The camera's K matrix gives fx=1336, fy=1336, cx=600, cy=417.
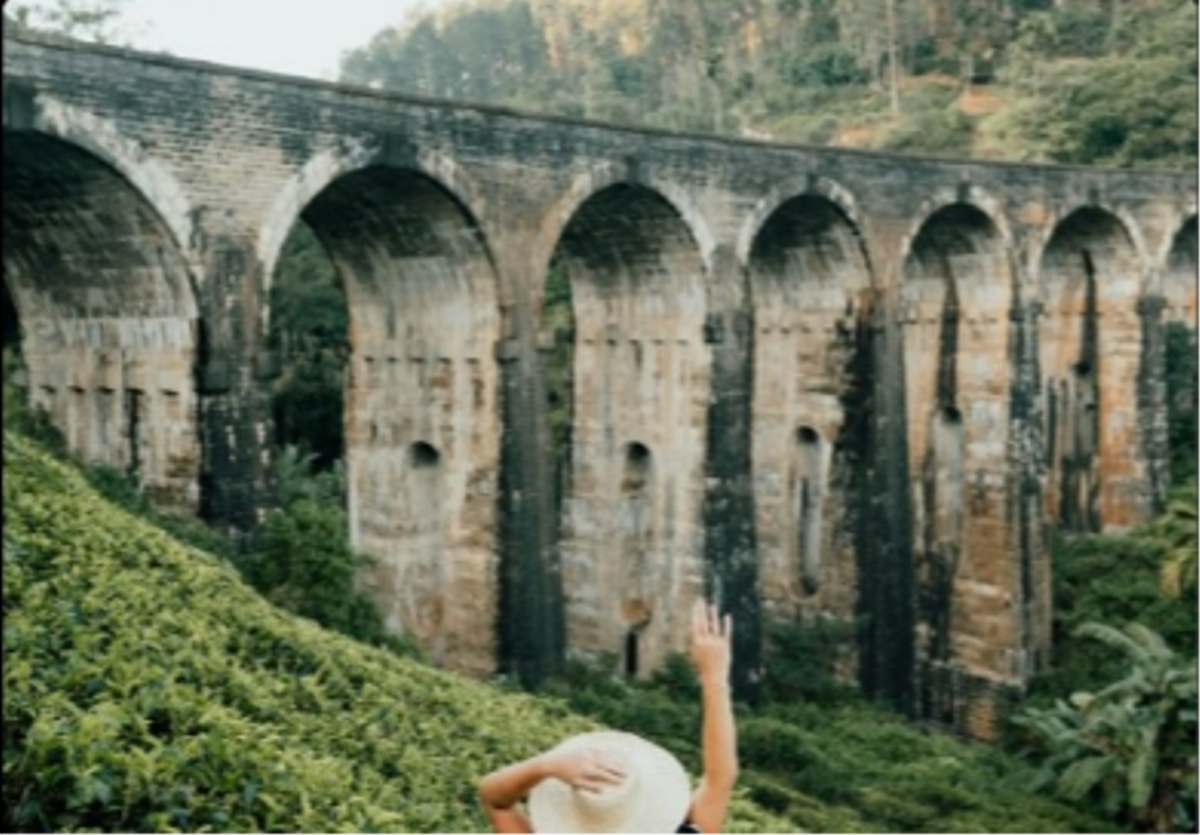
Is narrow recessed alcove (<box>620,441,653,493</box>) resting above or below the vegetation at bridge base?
above

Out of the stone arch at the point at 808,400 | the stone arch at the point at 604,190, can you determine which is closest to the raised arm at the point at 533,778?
the stone arch at the point at 604,190

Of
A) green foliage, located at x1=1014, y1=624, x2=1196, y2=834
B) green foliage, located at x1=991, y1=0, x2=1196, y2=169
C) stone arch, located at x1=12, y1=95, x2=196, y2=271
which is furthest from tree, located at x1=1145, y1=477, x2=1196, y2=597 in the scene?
green foliage, located at x1=991, y1=0, x2=1196, y2=169

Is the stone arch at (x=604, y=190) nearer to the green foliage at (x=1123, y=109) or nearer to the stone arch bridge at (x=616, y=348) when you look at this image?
the stone arch bridge at (x=616, y=348)

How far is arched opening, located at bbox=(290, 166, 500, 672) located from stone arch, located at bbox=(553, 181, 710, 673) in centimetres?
229

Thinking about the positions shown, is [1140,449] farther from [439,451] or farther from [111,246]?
[111,246]

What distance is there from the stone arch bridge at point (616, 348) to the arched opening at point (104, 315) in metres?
0.03

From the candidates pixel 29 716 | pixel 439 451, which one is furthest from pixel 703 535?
pixel 29 716

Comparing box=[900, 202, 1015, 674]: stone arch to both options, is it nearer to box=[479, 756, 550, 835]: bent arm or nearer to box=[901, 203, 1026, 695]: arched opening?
box=[901, 203, 1026, 695]: arched opening

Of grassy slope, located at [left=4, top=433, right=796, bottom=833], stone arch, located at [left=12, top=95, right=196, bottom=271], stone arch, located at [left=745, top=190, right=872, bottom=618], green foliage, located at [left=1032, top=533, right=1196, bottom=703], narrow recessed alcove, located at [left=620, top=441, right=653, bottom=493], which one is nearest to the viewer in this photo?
grassy slope, located at [left=4, top=433, right=796, bottom=833]

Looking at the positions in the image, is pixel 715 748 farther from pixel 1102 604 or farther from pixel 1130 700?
pixel 1102 604

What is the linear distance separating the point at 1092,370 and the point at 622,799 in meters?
23.6

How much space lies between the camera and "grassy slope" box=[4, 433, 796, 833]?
3582mm

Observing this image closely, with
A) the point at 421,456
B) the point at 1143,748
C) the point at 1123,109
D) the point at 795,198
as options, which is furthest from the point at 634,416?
the point at 1123,109

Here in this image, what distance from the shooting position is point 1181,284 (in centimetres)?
2844
